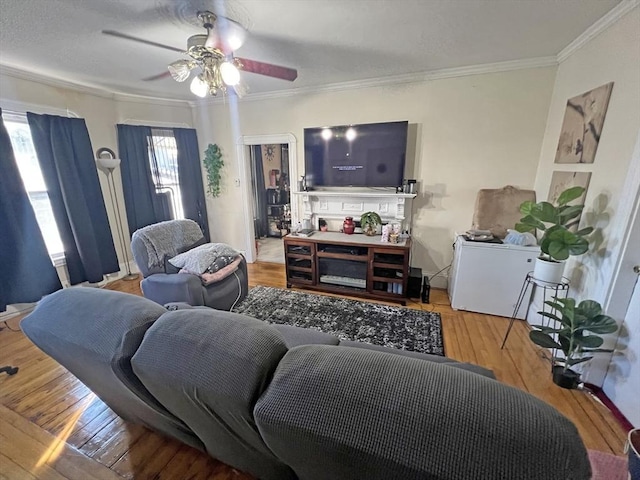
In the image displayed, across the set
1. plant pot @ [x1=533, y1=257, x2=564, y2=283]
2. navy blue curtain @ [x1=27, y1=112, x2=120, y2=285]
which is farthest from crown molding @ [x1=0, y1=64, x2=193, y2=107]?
plant pot @ [x1=533, y1=257, x2=564, y2=283]

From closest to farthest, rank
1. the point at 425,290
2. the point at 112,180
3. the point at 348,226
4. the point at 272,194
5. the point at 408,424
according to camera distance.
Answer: the point at 408,424 → the point at 425,290 → the point at 348,226 → the point at 112,180 → the point at 272,194

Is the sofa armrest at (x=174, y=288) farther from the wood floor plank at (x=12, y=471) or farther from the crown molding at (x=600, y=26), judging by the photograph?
the crown molding at (x=600, y=26)

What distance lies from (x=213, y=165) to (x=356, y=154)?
224cm

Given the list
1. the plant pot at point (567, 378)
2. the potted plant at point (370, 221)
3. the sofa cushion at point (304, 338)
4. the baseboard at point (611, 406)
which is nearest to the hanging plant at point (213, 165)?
the potted plant at point (370, 221)

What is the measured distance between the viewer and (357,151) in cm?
316

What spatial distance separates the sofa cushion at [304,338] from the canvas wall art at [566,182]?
2.15m

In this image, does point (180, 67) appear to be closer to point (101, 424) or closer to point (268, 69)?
point (268, 69)

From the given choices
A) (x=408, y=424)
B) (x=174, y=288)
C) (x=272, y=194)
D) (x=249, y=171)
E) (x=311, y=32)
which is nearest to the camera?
(x=408, y=424)

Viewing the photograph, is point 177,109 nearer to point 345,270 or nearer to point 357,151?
point 357,151

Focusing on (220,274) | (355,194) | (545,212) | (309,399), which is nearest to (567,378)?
(545,212)

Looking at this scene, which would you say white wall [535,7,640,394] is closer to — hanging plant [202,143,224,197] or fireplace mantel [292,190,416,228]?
fireplace mantel [292,190,416,228]

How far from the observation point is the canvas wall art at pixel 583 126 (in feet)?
6.03

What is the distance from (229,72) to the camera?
1.68m

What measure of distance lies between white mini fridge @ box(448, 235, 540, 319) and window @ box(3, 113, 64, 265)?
4393mm
